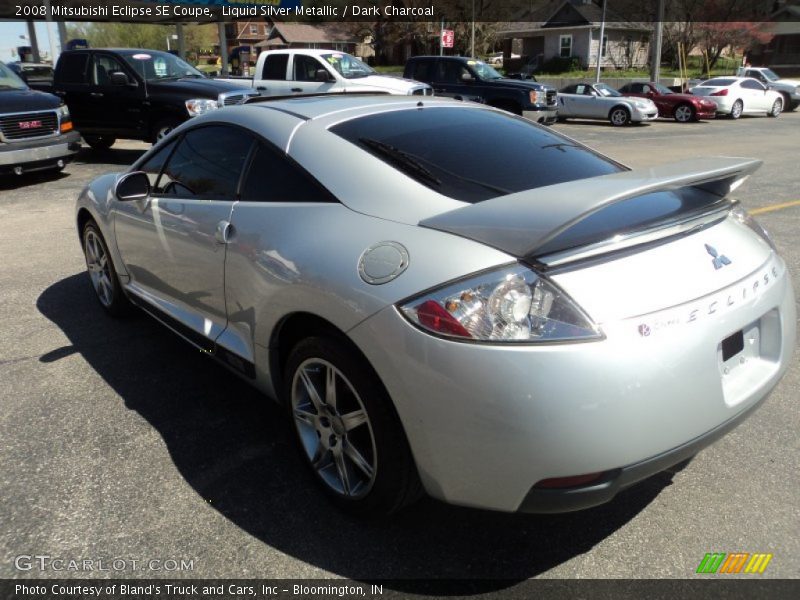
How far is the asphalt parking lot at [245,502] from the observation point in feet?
7.81

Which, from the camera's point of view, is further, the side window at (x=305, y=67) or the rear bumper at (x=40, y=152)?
the side window at (x=305, y=67)

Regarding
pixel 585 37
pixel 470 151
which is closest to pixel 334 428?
pixel 470 151

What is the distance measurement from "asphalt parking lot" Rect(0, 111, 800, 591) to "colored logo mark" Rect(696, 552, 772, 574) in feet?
0.10

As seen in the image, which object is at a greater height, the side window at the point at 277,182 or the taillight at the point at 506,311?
the side window at the point at 277,182

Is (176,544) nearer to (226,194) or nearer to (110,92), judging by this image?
(226,194)

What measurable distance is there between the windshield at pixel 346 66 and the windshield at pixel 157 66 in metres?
2.94

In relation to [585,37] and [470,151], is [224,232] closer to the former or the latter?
[470,151]

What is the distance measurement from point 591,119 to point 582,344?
2377 centimetres

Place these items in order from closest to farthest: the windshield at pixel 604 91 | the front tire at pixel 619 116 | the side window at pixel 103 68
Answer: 1. the side window at pixel 103 68
2. the front tire at pixel 619 116
3. the windshield at pixel 604 91

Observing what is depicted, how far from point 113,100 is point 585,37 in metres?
44.8
